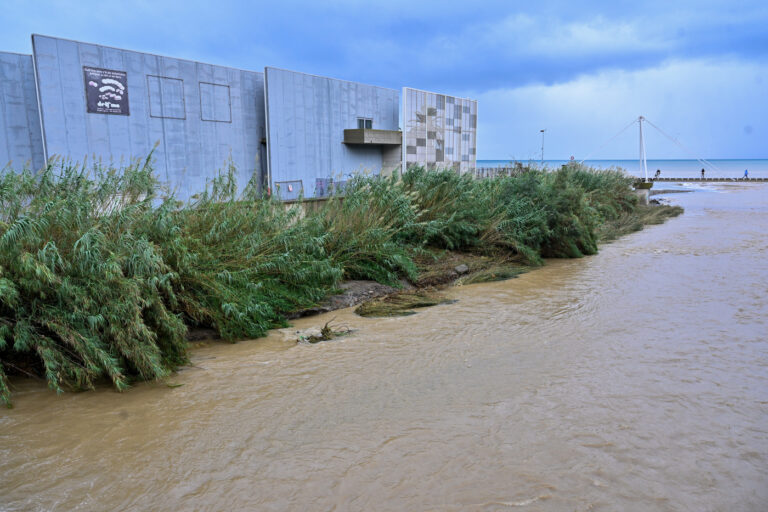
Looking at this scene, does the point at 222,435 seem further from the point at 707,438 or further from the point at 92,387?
the point at 707,438

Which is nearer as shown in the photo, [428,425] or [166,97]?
[428,425]

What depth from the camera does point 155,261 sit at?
4688 millimetres

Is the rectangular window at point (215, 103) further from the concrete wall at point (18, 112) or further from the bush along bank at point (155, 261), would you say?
the bush along bank at point (155, 261)

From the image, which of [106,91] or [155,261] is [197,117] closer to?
[106,91]

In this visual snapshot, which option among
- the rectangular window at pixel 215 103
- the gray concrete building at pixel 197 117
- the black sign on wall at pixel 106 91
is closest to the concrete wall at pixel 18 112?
the gray concrete building at pixel 197 117

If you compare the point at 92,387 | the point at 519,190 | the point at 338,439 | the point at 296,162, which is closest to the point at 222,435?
Result: the point at 338,439

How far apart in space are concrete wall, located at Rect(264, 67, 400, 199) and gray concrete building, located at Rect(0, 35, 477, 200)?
4 centimetres

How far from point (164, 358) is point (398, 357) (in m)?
2.18

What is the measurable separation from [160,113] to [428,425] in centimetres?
1629

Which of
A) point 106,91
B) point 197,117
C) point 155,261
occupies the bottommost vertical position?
point 155,261

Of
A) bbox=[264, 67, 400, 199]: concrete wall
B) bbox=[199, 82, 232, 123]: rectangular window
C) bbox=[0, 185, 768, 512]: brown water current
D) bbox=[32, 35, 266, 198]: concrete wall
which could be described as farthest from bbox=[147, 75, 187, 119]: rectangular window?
bbox=[0, 185, 768, 512]: brown water current

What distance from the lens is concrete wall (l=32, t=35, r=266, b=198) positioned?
15.0 m

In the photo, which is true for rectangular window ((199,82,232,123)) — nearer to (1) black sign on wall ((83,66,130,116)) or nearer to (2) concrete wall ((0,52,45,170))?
(1) black sign on wall ((83,66,130,116))

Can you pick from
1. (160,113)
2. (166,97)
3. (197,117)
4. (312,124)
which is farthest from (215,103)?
(312,124)
